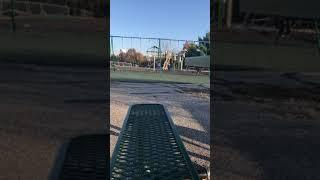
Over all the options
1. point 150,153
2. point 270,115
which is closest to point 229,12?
point 270,115

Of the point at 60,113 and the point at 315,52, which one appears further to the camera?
the point at 60,113

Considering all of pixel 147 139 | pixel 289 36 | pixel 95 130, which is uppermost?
pixel 289 36

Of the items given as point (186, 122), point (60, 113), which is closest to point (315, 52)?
point (60, 113)

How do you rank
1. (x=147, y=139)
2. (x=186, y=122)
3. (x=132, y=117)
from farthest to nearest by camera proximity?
(x=186, y=122) < (x=132, y=117) < (x=147, y=139)

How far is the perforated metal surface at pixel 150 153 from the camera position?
5.29ft

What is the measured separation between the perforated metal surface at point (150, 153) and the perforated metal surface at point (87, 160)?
0.17 m

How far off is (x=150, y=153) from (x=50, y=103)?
0.69 m

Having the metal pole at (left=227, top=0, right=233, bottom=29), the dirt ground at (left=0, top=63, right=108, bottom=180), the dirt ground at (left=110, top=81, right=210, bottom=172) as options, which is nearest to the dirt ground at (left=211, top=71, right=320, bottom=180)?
the metal pole at (left=227, top=0, right=233, bottom=29)

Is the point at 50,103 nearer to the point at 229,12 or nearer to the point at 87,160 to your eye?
the point at 87,160

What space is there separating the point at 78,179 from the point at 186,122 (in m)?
3.69

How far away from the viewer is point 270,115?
132cm

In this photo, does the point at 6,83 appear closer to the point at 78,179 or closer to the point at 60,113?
the point at 60,113

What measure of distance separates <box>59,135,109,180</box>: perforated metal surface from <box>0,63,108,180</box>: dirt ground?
1.1 inches

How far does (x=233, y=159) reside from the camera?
6.89 ft
